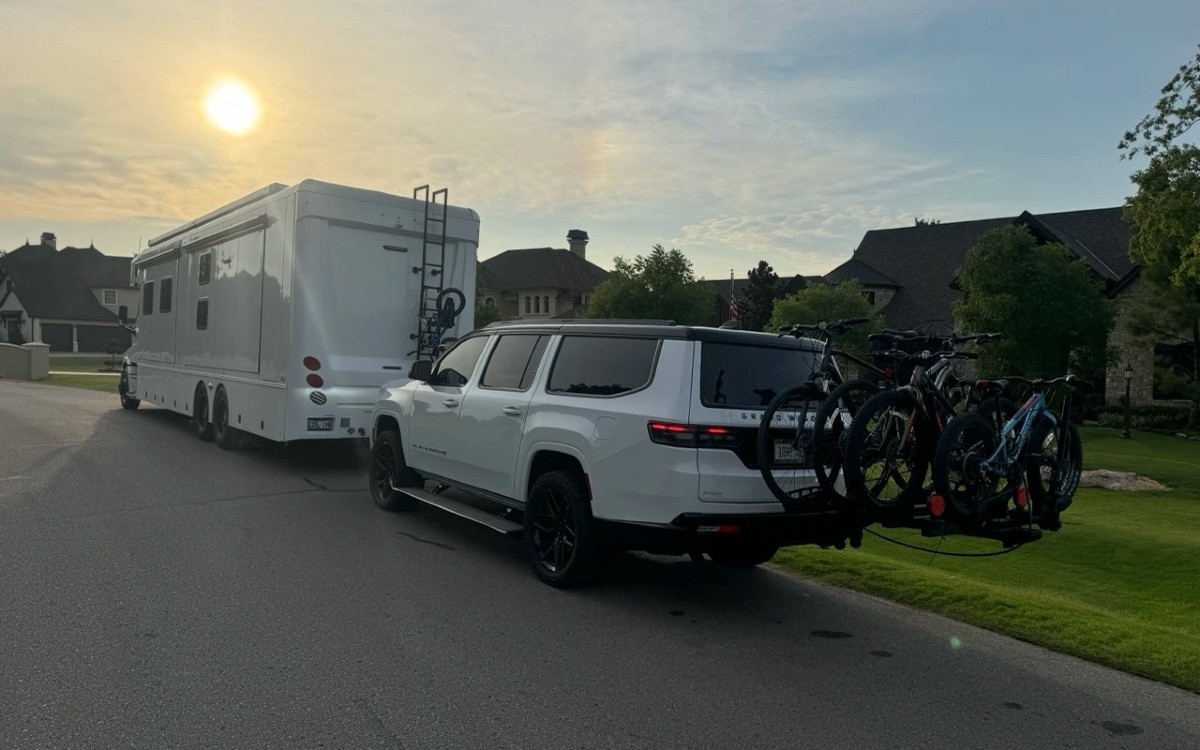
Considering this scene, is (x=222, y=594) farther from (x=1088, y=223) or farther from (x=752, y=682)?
(x=1088, y=223)

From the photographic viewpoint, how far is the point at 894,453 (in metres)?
5.46

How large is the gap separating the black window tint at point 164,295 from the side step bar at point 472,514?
9.79m

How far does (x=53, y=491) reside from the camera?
33.3 feet

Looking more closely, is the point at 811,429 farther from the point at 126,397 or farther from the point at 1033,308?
the point at 1033,308

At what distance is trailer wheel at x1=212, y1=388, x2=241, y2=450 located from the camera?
44.2 feet

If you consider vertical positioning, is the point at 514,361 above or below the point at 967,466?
above

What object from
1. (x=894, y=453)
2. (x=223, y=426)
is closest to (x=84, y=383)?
(x=223, y=426)

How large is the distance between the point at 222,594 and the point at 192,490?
4638 mm

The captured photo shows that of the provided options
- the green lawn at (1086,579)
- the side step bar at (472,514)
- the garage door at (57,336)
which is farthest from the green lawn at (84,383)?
the garage door at (57,336)

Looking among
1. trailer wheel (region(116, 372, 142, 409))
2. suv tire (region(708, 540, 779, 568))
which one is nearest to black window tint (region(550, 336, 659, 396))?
suv tire (region(708, 540, 779, 568))

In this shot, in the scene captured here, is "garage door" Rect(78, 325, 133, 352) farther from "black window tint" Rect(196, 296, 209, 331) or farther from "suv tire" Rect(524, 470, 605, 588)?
"suv tire" Rect(524, 470, 605, 588)

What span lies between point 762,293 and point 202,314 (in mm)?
40817

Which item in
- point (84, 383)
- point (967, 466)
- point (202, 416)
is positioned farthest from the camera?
point (84, 383)

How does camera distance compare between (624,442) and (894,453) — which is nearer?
(894,453)
